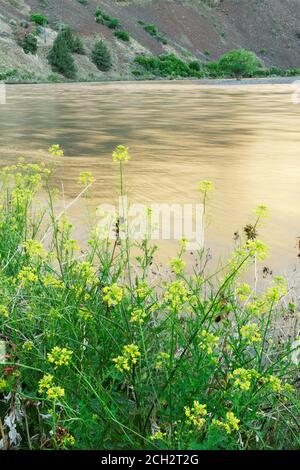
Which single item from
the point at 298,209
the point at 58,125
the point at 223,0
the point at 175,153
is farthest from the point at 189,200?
the point at 223,0

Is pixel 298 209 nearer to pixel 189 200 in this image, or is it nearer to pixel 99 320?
pixel 189 200

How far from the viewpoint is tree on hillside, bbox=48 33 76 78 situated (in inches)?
2117

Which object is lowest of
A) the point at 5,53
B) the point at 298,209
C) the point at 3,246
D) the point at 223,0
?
the point at 298,209

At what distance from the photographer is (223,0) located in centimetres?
12325

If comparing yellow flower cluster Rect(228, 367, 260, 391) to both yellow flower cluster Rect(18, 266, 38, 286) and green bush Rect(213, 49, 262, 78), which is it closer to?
yellow flower cluster Rect(18, 266, 38, 286)

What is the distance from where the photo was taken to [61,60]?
5375 cm

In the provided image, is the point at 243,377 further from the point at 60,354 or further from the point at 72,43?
the point at 72,43

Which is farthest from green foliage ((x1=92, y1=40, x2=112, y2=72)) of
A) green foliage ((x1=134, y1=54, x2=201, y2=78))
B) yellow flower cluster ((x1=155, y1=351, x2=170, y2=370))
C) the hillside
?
yellow flower cluster ((x1=155, y1=351, x2=170, y2=370))

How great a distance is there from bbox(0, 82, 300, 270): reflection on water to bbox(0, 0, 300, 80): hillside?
28754 mm

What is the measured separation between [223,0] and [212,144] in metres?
116

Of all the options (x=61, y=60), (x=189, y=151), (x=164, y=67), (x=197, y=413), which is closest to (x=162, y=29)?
(x=164, y=67)

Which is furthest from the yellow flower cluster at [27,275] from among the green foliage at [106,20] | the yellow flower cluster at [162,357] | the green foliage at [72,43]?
the green foliage at [106,20]

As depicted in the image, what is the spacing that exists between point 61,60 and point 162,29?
51105 mm

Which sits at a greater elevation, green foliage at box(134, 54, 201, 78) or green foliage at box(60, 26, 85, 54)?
green foliage at box(60, 26, 85, 54)
